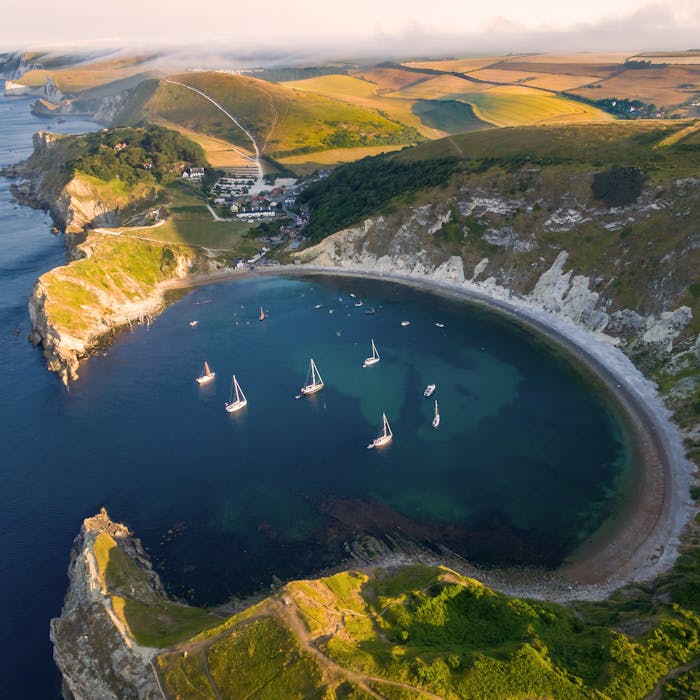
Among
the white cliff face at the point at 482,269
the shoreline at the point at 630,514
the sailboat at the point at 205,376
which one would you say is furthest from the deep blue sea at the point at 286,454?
the white cliff face at the point at 482,269

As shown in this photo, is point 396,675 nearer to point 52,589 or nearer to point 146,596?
point 146,596

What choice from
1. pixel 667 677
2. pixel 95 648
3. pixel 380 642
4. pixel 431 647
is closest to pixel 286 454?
pixel 95 648

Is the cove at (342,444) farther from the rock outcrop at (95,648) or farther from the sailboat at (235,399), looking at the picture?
the rock outcrop at (95,648)

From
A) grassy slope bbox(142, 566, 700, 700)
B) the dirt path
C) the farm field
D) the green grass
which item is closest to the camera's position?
the dirt path

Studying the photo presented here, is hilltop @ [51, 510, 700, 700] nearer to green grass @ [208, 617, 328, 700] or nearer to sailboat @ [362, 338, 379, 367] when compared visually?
green grass @ [208, 617, 328, 700]

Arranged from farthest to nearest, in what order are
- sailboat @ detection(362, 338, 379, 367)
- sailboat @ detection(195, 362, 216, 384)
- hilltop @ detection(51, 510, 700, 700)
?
sailboat @ detection(362, 338, 379, 367) < sailboat @ detection(195, 362, 216, 384) < hilltop @ detection(51, 510, 700, 700)

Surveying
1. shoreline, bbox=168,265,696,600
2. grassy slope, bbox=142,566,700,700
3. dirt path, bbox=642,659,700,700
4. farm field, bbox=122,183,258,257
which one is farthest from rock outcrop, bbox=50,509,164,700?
farm field, bbox=122,183,258,257
